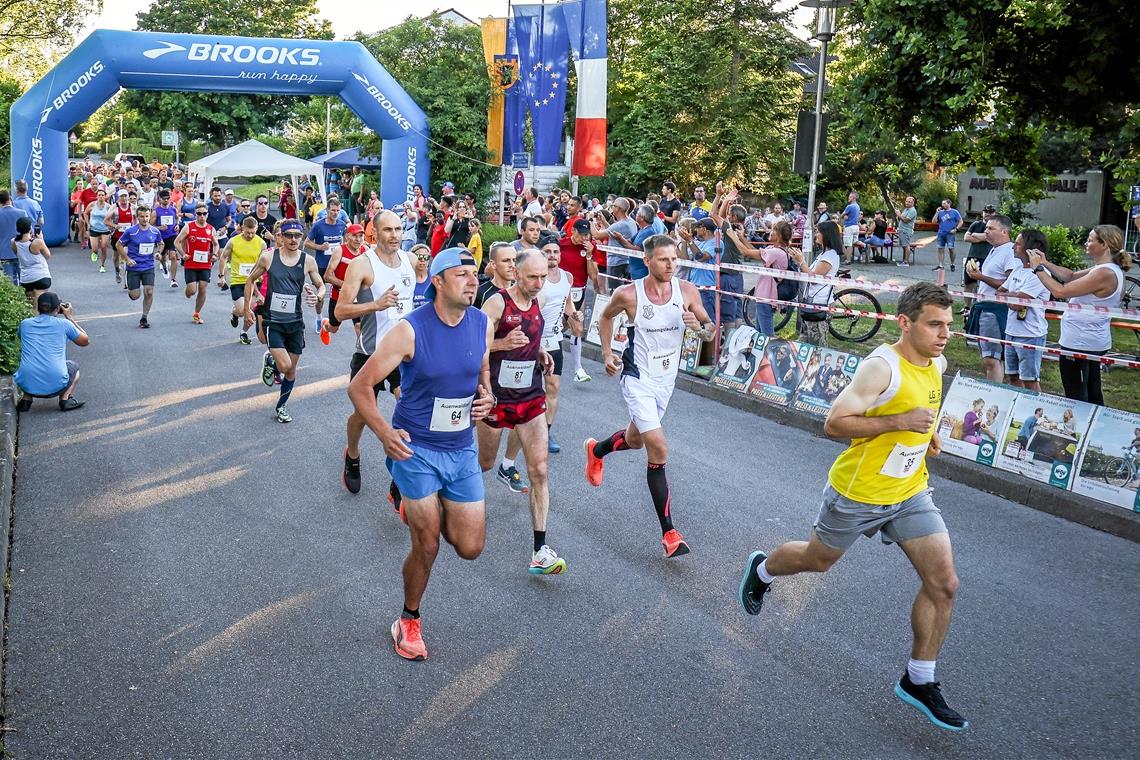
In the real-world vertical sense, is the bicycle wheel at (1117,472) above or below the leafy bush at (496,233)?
below

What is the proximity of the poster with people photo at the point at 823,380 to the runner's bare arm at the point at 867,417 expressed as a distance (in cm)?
548

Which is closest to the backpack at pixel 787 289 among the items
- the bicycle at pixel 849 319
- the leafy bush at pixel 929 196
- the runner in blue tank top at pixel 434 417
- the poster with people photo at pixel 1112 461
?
the bicycle at pixel 849 319

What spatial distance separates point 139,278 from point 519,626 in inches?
483

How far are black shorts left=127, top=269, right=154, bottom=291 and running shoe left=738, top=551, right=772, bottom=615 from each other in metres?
12.3

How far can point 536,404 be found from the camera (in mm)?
6133

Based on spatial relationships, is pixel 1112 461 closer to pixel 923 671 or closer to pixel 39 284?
pixel 923 671

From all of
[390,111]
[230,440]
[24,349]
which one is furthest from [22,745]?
[390,111]

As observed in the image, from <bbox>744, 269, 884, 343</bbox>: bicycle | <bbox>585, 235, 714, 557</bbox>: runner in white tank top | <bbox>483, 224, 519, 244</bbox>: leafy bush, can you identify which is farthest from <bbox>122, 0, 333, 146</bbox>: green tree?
<bbox>585, 235, 714, 557</bbox>: runner in white tank top

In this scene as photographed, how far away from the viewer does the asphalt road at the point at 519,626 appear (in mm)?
4148

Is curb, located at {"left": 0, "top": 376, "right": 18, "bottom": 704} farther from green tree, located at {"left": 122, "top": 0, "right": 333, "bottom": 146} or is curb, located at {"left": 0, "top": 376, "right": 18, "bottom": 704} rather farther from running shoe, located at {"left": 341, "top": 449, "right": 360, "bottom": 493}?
green tree, located at {"left": 122, "top": 0, "right": 333, "bottom": 146}

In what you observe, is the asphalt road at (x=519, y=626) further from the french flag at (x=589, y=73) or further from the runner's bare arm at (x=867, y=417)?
the french flag at (x=589, y=73)

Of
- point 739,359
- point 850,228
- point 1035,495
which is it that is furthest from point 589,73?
point 1035,495

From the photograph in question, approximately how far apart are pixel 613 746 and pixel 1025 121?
28.8 feet

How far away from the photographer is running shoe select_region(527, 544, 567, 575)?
19.0 feet
